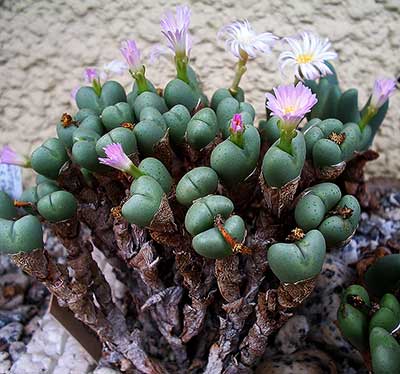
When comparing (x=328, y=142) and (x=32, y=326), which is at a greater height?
(x=328, y=142)

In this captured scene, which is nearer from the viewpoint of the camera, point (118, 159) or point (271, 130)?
point (118, 159)

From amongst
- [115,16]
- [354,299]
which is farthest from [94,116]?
[115,16]

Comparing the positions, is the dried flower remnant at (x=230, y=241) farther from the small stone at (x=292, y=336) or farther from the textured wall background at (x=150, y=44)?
the textured wall background at (x=150, y=44)

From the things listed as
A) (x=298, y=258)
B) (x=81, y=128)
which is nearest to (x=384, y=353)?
(x=298, y=258)

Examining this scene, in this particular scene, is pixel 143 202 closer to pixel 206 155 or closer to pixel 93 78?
pixel 206 155

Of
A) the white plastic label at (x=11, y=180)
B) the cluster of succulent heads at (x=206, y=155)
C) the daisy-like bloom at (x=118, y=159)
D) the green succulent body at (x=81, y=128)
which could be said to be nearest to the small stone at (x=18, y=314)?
the white plastic label at (x=11, y=180)

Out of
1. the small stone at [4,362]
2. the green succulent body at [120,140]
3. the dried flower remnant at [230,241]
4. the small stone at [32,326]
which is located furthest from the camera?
the small stone at [32,326]
